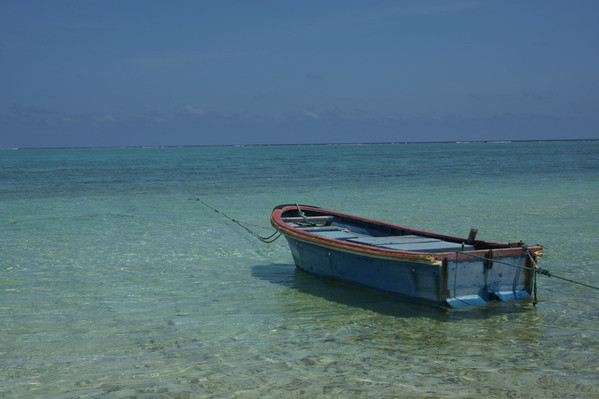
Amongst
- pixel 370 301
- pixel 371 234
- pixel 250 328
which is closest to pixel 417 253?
pixel 370 301

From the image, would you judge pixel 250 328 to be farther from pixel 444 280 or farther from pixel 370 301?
pixel 444 280

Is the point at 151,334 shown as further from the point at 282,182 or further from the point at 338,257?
the point at 282,182

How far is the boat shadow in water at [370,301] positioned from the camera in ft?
28.9

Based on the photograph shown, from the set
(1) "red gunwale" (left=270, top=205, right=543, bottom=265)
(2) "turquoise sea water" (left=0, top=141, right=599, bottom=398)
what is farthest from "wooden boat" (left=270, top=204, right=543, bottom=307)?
(2) "turquoise sea water" (left=0, top=141, right=599, bottom=398)

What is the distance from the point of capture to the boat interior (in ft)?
31.8

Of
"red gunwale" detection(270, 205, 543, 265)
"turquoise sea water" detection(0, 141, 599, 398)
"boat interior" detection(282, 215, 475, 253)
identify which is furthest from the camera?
"boat interior" detection(282, 215, 475, 253)

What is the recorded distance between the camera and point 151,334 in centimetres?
811

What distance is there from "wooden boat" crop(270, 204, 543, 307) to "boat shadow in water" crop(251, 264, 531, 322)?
207mm

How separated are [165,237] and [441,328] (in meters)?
10.7

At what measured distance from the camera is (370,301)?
31.3 feet

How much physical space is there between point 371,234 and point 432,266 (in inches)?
164

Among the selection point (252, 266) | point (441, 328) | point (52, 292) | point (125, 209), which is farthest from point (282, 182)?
point (441, 328)

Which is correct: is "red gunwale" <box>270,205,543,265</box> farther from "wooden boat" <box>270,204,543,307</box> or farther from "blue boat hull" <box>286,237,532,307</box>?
"blue boat hull" <box>286,237,532,307</box>

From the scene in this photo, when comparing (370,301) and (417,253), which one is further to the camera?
(370,301)
